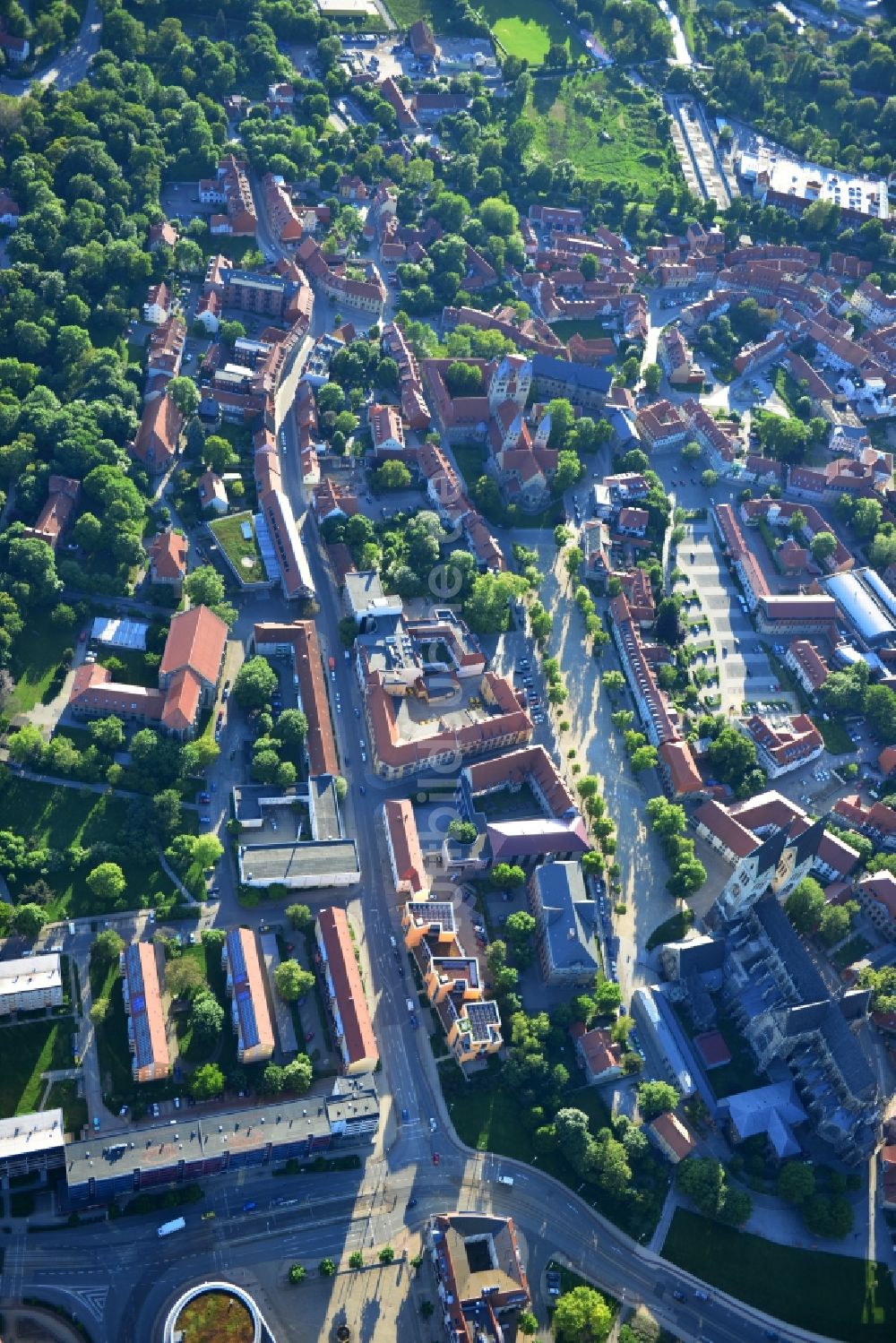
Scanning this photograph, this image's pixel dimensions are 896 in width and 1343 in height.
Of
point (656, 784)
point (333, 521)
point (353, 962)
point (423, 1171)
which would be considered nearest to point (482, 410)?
point (333, 521)

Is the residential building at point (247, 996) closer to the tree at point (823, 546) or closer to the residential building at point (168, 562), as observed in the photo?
the residential building at point (168, 562)

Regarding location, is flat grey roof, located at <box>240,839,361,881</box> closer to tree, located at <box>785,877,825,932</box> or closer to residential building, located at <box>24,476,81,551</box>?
tree, located at <box>785,877,825,932</box>

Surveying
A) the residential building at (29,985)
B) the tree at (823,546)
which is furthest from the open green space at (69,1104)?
the tree at (823,546)

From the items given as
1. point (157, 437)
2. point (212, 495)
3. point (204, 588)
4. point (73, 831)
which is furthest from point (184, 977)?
point (157, 437)

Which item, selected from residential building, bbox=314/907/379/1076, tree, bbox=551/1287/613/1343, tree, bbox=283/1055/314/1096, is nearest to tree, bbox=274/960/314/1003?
residential building, bbox=314/907/379/1076

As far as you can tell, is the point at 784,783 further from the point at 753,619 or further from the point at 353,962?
the point at 353,962

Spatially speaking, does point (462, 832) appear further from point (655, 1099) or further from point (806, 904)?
point (806, 904)
